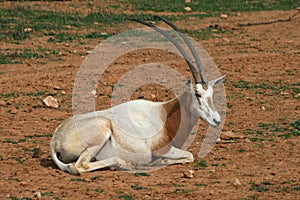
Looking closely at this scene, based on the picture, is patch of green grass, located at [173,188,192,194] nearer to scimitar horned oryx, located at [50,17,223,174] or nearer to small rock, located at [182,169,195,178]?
small rock, located at [182,169,195,178]

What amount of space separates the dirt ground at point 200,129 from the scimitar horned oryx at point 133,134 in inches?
7.6

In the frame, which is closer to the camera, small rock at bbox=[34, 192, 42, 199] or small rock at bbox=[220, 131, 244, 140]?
small rock at bbox=[34, 192, 42, 199]

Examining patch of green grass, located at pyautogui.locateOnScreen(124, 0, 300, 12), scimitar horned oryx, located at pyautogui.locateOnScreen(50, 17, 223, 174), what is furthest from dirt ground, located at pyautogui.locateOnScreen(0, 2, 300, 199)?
patch of green grass, located at pyautogui.locateOnScreen(124, 0, 300, 12)

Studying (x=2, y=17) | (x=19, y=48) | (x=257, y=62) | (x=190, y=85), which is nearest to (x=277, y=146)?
(x=190, y=85)

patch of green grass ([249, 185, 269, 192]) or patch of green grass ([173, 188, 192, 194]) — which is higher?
patch of green grass ([249, 185, 269, 192])

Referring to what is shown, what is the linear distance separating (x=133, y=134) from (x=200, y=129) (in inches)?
69.9

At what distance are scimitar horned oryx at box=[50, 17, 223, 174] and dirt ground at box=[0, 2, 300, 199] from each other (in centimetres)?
19

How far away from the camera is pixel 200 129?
9.73m

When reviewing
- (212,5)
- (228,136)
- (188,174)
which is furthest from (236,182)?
(212,5)

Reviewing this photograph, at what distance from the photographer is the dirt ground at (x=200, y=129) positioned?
7.27 metres

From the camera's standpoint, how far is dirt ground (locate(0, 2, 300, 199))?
727 centimetres

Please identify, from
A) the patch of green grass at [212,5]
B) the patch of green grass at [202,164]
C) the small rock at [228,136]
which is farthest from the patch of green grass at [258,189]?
the patch of green grass at [212,5]

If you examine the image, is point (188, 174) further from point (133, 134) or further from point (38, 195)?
point (38, 195)

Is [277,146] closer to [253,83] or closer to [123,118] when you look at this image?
[123,118]
